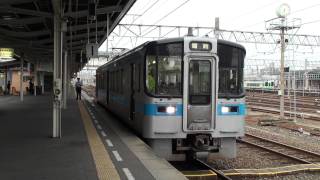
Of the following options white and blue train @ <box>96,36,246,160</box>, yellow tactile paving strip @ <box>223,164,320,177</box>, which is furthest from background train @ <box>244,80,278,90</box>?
white and blue train @ <box>96,36,246,160</box>

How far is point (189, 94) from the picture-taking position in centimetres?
1035

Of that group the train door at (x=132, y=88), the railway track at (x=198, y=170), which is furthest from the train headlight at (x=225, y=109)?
the train door at (x=132, y=88)

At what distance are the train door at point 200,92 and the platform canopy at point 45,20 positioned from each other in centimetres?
499

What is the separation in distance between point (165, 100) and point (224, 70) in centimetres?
146

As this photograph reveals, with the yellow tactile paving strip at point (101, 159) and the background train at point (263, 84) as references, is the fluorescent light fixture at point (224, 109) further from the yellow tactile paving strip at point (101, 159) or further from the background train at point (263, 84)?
the background train at point (263, 84)

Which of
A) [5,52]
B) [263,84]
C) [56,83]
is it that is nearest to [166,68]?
[56,83]

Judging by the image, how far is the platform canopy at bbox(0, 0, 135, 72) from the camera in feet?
56.5

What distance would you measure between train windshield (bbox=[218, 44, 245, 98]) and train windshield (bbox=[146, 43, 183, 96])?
911 millimetres

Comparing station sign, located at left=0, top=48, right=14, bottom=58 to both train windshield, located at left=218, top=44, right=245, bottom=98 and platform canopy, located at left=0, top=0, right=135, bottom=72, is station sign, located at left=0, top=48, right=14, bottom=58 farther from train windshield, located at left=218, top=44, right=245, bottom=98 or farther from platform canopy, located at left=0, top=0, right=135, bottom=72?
train windshield, located at left=218, top=44, right=245, bottom=98

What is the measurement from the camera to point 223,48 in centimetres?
1058

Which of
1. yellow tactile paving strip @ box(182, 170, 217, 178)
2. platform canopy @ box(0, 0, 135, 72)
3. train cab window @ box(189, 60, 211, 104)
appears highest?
platform canopy @ box(0, 0, 135, 72)

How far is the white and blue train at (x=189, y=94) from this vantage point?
404 inches

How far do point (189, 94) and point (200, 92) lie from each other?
239 millimetres

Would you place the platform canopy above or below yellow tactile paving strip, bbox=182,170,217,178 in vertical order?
above
